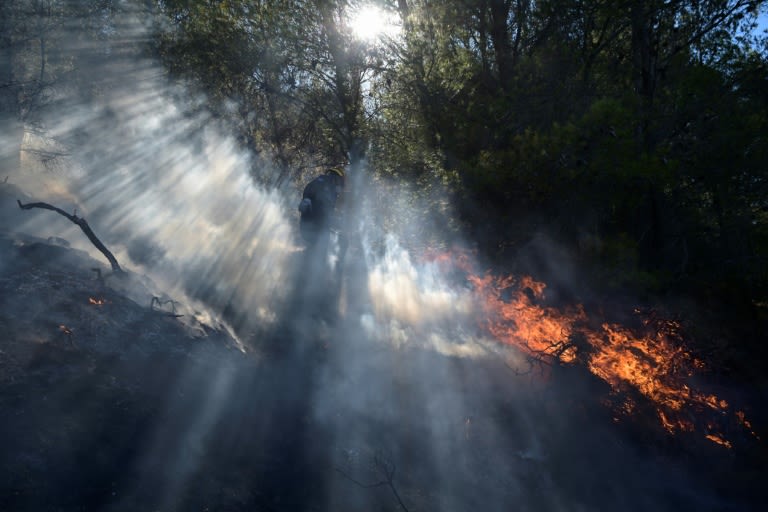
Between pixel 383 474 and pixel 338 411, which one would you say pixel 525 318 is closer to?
pixel 338 411

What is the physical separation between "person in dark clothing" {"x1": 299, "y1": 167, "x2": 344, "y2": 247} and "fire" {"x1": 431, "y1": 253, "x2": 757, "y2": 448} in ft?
20.3

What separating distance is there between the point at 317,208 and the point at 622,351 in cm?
940

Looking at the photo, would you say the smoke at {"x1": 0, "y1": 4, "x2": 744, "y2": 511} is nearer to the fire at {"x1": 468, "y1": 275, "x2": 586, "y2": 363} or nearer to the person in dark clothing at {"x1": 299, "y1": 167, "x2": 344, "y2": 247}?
the fire at {"x1": 468, "y1": 275, "x2": 586, "y2": 363}

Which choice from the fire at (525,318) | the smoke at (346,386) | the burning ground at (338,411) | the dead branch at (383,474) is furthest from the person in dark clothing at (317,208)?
the dead branch at (383,474)

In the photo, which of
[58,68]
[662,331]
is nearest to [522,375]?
[662,331]

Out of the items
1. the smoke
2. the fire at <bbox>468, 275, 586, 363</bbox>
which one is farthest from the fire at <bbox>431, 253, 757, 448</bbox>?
the smoke

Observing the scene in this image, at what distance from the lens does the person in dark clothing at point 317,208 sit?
1362cm

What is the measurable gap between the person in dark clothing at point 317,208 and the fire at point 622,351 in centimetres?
618

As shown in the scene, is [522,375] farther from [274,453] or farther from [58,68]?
[58,68]

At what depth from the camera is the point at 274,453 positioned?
6152mm

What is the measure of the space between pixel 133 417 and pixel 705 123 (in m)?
11.7

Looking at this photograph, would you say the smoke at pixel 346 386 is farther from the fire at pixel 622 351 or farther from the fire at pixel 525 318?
the fire at pixel 622 351

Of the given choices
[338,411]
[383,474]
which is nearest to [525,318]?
[338,411]

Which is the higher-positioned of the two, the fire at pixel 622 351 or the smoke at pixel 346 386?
the fire at pixel 622 351
